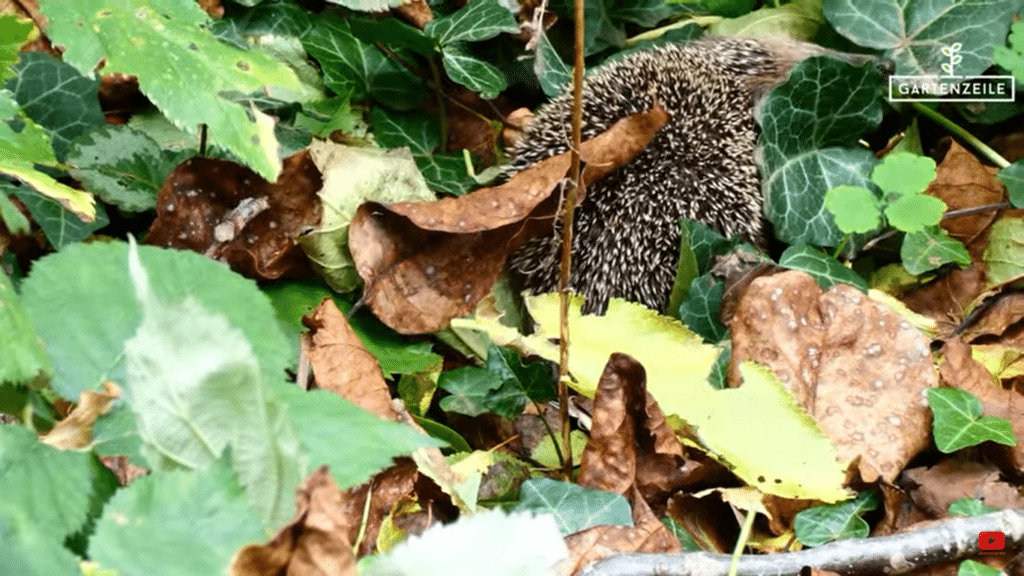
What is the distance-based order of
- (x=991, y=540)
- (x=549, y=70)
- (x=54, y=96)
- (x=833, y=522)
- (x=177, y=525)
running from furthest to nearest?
(x=549, y=70) → (x=54, y=96) → (x=833, y=522) → (x=991, y=540) → (x=177, y=525)

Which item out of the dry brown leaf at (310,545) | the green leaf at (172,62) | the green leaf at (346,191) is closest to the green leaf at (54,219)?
the green leaf at (346,191)

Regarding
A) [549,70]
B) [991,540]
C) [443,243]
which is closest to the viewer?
[991,540]

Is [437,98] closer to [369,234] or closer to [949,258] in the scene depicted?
[369,234]

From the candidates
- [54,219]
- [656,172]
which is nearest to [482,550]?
[54,219]

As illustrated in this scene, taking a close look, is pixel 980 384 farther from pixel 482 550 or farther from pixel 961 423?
pixel 482 550

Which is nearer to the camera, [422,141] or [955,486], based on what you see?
[955,486]

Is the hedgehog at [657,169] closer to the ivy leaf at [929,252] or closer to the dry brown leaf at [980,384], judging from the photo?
the ivy leaf at [929,252]

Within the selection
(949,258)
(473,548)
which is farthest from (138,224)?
(949,258)
